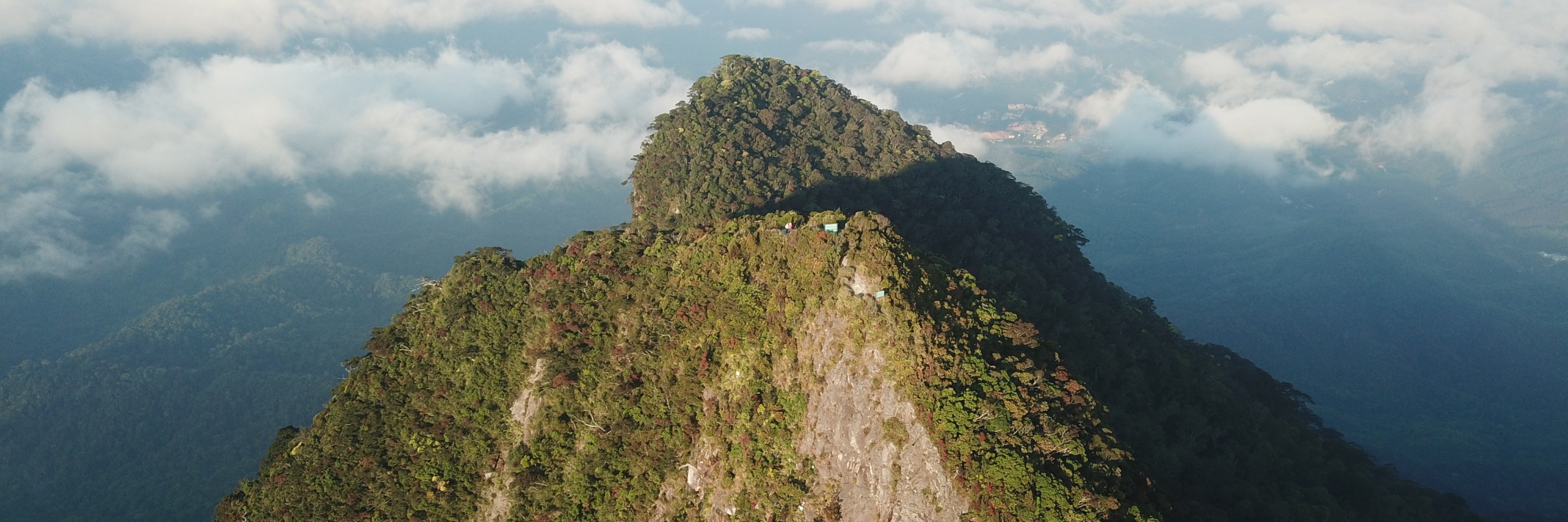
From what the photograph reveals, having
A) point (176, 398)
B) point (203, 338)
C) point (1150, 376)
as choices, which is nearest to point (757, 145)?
point (1150, 376)

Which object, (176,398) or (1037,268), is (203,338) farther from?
(1037,268)

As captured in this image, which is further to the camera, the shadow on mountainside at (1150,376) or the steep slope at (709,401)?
the shadow on mountainside at (1150,376)

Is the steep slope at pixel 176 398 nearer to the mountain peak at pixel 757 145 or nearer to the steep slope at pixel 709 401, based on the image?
the mountain peak at pixel 757 145

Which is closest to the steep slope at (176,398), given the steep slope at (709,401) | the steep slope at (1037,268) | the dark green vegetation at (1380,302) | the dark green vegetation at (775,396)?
the steep slope at (709,401)

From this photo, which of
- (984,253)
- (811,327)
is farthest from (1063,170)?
(811,327)

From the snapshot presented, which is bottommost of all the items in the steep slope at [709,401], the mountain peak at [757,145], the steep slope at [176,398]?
the steep slope at [176,398]

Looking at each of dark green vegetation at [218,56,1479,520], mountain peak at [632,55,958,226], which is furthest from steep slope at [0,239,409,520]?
dark green vegetation at [218,56,1479,520]
